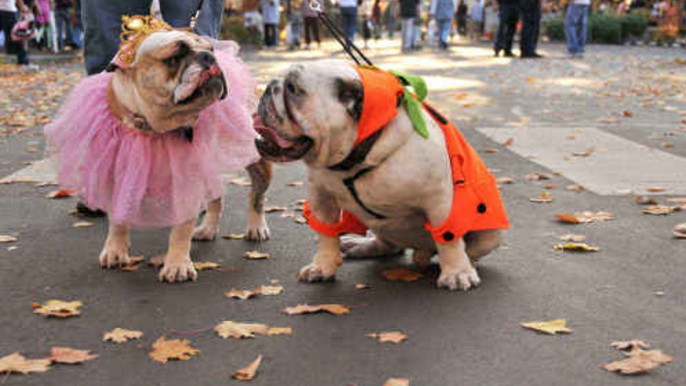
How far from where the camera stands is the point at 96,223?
5016 millimetres

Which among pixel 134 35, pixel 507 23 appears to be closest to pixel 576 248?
pixel 134 35

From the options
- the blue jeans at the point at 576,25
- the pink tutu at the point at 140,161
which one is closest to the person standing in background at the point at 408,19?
the blue jeans at the point at 576,25

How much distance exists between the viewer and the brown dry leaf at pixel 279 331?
3.19m

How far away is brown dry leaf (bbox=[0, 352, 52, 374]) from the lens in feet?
Result: 9.15

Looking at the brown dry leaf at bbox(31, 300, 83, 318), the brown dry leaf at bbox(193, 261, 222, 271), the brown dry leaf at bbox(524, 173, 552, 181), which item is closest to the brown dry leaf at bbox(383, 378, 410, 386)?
the brown dry leaf at bbox(31, 300, 83, 318)

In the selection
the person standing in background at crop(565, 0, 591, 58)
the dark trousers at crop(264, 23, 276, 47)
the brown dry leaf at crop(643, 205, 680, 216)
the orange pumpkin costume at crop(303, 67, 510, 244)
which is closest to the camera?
the orange pumpkin costume at crop(303, 67, 510, 244)

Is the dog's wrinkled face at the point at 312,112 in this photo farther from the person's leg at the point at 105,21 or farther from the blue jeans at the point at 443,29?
the blue jeans at the point at 443,29

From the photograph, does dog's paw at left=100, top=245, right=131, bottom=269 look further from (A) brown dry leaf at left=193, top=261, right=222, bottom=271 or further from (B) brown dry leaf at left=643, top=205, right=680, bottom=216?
(B) brown dry leaf at left=643, top=205, right=680, bottom=216

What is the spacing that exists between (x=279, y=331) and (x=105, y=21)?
261 centimetres

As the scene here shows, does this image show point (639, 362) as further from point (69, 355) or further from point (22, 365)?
point (22, 365)

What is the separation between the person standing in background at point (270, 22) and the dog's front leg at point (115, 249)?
20.8 m

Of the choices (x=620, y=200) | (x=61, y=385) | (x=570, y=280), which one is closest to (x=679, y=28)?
(x=620, y=200)

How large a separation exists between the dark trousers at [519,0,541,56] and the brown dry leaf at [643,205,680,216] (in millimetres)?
15239

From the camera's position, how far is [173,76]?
3539mm
